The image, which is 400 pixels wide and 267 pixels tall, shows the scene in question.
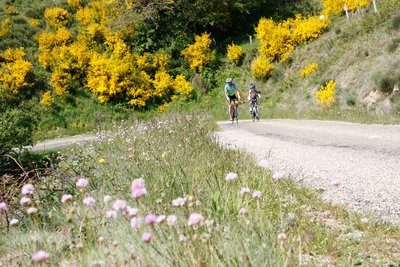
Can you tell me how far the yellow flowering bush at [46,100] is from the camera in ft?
113

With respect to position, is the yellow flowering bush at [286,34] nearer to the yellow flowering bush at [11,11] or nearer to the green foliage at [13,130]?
the green foliage at [13,130]

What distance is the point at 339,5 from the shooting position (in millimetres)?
31875

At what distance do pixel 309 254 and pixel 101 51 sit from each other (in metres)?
37.5

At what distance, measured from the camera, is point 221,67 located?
126 ft

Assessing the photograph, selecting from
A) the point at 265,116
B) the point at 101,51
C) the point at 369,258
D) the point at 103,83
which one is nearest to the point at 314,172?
the point at 369,258

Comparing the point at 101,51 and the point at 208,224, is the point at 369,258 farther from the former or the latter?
the point at 101,51

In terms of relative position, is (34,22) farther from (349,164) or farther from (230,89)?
(349,164)

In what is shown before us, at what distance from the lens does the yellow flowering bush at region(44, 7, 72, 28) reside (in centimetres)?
4159

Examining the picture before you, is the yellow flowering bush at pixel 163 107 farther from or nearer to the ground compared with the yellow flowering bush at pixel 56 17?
nearer to the ground

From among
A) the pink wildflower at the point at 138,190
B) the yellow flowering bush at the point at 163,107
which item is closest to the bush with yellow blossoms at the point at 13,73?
the yellow flowering bush at the point at 163,107

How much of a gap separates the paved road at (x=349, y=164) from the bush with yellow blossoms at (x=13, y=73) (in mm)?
28831

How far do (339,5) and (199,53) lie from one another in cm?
1225

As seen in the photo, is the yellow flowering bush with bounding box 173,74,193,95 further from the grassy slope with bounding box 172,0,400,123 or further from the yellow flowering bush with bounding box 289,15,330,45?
the yellow flowering bush with bounding box 289,15,330,45

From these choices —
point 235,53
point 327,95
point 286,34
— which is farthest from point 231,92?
point 235,53
